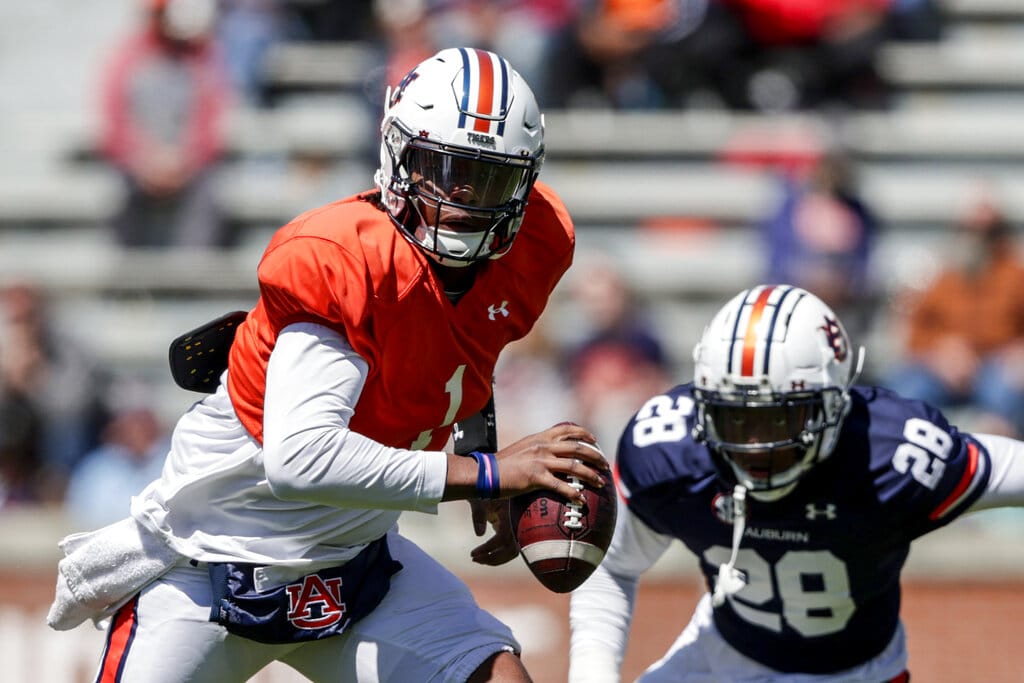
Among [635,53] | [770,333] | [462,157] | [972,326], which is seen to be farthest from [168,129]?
[462,157]

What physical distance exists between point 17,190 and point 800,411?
253 inches

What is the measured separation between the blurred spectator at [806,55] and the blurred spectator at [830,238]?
3.13 ft

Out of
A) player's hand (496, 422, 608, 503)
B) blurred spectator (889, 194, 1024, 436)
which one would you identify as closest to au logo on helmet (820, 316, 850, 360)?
player's hand (496, 422, 608, 503)

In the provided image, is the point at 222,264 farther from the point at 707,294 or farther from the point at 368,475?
the point at 368,475

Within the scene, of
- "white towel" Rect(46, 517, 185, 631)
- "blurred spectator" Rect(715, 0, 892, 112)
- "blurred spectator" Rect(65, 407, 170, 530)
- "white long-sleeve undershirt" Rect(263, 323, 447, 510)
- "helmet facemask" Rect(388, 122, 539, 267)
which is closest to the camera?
"white long-sleeve undershirt" Rect(263, 323, 447, 510)

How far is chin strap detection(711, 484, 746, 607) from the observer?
349 cm

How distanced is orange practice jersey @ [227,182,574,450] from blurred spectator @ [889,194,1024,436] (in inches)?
152

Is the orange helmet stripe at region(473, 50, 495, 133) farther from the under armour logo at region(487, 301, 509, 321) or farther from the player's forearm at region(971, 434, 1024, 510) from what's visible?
the player's forearm at region(971, 434, 1024, 510)

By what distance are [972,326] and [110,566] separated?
15.5 feet

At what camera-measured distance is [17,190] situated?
887 cm

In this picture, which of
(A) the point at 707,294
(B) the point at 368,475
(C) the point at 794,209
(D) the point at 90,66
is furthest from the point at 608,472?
(D) the point at 90,66

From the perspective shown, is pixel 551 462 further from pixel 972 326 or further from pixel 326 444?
pixel 972 326

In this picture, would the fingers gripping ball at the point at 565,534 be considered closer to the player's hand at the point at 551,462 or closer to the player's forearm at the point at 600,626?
the player's hand at the point at 551,462

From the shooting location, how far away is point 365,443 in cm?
293
